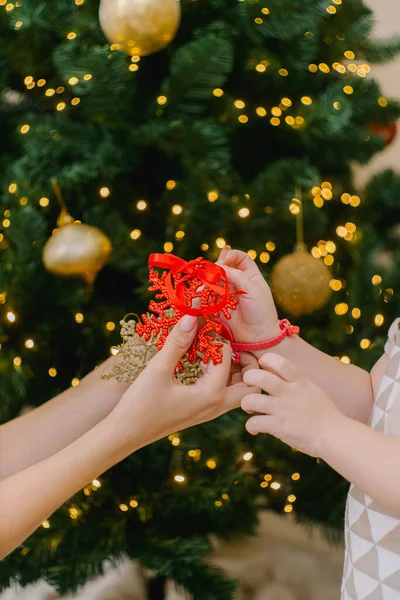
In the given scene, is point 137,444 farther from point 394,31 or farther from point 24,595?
point 394,31

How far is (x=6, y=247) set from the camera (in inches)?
39.9

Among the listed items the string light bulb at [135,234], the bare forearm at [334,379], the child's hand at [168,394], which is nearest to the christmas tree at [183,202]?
the string light bulb at [135,234]

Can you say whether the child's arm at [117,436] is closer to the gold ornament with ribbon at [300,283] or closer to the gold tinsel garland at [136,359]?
the gold tinsel garland at [136,359]

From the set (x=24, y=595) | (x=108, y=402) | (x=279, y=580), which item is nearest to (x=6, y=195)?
(x=108, y=402)

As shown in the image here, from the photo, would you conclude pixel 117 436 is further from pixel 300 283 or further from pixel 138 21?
pixel 138 21

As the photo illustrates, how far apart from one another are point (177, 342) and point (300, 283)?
35 centimetres

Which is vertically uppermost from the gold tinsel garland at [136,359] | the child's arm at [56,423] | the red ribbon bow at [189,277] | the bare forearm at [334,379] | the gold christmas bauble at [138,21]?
the gold christmas bauble at [138,21]

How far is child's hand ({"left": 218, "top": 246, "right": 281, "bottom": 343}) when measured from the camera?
0.77 m

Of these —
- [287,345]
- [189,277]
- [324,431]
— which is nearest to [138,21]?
[189,277]

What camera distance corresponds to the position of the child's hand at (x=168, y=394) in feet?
2.18


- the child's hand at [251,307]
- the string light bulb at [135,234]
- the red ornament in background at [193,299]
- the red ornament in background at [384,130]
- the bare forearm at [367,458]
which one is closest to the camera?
the bare forearm at [367,458]

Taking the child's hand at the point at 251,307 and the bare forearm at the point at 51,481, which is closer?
the bare forearm at the point at 51,481

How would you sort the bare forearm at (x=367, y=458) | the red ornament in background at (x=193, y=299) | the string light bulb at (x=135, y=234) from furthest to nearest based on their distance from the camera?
the string light bulb at (x=135, y=234)
the red ornament in background at (x=193, y=299)
the bare forearm at (x=367, y=458)

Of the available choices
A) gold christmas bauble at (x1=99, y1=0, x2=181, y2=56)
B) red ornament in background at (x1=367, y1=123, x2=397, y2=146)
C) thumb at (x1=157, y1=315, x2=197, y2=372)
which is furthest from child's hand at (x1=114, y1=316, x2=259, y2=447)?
red ornament in background at (x1=367, y1=123, x2=397, y2=146)
